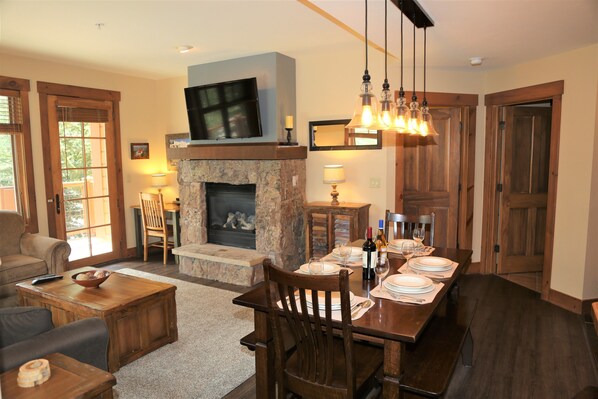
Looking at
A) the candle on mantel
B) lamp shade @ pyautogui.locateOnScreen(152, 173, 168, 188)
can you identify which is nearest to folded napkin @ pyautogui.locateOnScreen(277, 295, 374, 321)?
the candle on mantel

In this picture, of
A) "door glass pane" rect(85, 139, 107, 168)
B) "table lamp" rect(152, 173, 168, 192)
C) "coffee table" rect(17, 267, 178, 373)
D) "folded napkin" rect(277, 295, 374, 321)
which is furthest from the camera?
"table lamp" rect(152, 173, 168, 192)

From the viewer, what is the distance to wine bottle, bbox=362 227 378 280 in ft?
7.52

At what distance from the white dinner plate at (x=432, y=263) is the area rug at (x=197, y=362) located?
1.39 m

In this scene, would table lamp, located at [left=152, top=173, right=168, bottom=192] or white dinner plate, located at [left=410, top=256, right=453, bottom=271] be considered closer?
white dinner plate, located at [left=410, top=256, right=453, bottom=271]

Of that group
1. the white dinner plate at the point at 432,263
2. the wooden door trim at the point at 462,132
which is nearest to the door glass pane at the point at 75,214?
the wooden door trim at the point at 462,132

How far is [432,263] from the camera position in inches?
98.3

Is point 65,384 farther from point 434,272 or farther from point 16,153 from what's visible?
point 16,153

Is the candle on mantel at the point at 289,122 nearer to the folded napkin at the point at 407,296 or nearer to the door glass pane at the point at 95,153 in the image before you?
the door glass pane at the point at 95,153

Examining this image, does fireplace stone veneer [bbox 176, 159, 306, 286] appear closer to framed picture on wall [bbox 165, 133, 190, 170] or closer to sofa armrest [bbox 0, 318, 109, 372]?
framed picture on wall [bbox 165, 133, 190, 170]

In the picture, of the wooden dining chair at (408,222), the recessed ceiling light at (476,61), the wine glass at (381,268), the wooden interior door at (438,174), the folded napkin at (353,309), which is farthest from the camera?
the wooden interior door at (438,174)

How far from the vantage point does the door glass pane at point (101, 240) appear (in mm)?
5762

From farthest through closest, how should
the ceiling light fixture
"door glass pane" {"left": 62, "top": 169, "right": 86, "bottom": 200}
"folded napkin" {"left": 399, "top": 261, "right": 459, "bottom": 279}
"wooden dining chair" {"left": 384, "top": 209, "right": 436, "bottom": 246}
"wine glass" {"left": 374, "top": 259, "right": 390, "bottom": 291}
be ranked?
"door glass pane" {"left": 62, "top": 169, "right": 86, "bottom": 200}, the ceiling light fixture, "wooden dining chair" {"left": 384, "top": 209, "right": 436, "bottom": 246}, "folded napkin" {"left": 399, "top": 261, "right": 459, "bottom": 279}, "wine glass" {"left": 374, "top": 259, "right": 390, "bottom": 291}

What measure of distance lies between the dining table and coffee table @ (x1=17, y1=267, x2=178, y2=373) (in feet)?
4.17

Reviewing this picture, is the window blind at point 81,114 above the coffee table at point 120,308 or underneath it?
above
